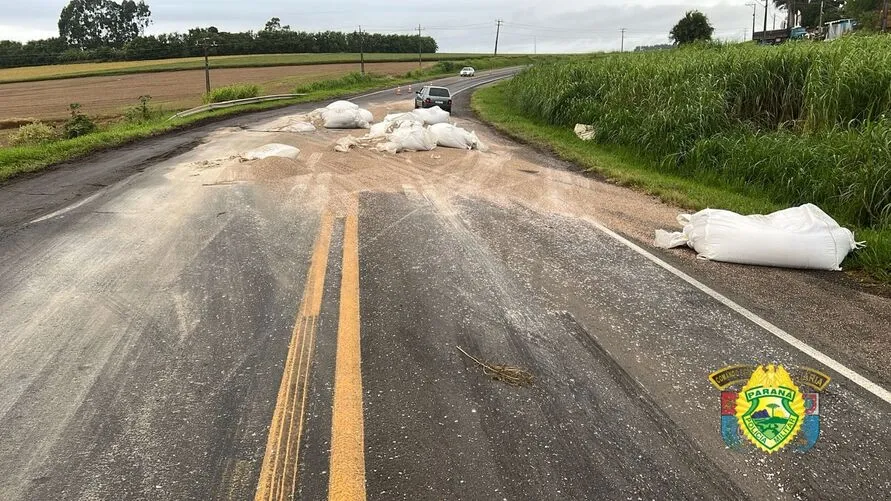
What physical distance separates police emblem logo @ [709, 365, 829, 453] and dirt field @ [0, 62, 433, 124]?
32.3m

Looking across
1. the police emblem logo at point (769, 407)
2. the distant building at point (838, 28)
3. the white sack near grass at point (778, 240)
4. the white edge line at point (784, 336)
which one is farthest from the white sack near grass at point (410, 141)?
the distant building at point (838, 28)

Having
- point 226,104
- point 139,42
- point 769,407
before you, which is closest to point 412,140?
point 769,407

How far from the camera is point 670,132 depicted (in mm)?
11305

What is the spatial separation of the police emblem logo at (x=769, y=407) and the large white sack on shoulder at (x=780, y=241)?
2357 mm

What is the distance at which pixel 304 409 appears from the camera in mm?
3076

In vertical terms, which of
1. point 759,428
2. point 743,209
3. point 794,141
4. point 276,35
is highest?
point 276,35

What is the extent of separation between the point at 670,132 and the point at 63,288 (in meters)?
10.3

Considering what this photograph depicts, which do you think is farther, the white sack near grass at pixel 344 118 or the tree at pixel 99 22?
the tree at pixel 99 22

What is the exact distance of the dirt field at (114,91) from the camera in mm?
33625

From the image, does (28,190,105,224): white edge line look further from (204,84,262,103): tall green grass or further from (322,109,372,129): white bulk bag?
(204,84,262,103): tall green grass

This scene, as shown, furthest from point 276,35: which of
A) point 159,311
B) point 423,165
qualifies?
point 159,311

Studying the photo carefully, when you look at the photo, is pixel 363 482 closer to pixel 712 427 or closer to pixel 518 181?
pixel 712 427

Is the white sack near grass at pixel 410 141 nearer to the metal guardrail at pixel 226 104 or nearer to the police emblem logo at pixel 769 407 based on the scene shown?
the police emblem logo at pixel 769 407

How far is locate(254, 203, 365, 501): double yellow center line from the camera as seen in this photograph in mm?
2518
